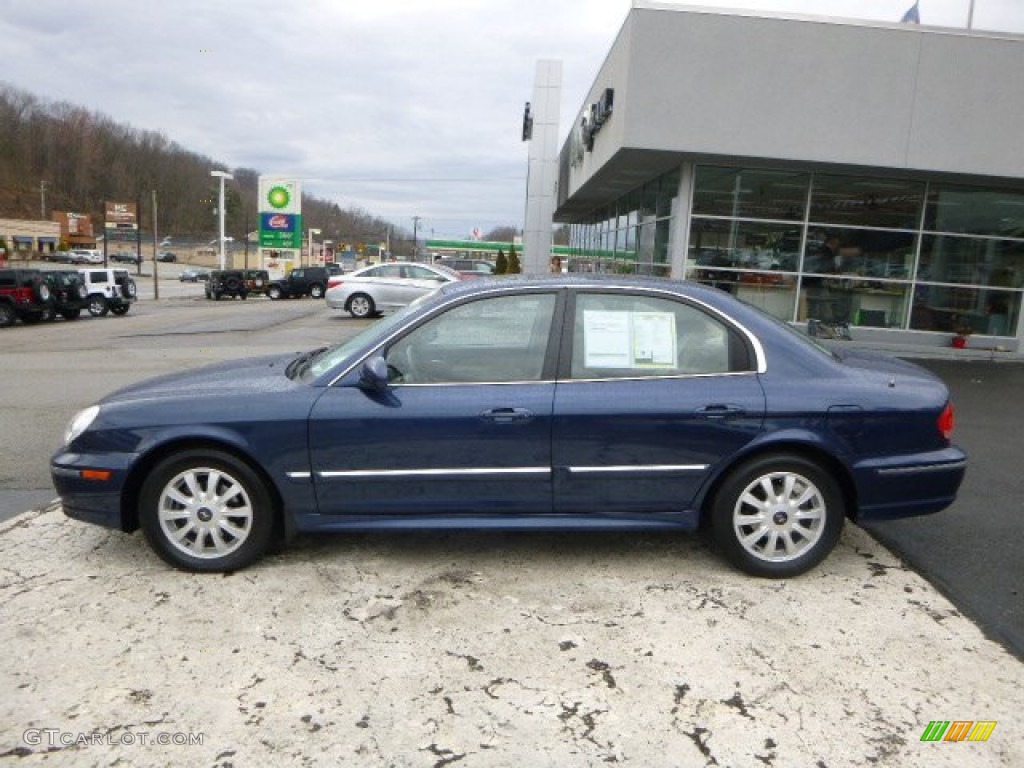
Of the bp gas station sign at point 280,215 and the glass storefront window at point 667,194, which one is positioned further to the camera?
the bp gas station sign at point 280,215

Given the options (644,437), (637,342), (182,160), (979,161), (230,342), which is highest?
(182,160)

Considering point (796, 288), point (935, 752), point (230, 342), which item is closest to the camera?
point (935, 752)

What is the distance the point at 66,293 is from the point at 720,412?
24.8m

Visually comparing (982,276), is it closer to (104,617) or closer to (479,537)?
(479,537)

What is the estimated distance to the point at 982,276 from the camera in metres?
14.1

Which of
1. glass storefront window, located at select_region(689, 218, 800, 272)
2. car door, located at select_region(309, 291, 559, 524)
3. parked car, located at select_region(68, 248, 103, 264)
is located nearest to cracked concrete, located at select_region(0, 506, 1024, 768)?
car door, located at select_region(309, 291, 559, 524)

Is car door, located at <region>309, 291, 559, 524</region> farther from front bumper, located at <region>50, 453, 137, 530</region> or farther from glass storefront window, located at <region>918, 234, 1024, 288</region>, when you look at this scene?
glass storefront window, located at <region>918, 234, 1024, 288</region>

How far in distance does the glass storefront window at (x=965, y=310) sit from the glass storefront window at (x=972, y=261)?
0.21 metres

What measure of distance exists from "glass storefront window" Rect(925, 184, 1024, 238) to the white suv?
24.3 metres

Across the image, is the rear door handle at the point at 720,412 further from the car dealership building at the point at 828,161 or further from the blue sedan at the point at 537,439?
the car dealership building at the point at 828,161

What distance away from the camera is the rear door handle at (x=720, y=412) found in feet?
12.1

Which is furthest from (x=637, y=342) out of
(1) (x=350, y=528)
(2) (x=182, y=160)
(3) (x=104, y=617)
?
A: (2) (x=182, y=160)

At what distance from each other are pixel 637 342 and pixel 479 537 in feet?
4.79

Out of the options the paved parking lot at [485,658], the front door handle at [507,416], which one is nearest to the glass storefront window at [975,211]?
the paved parking lot at [485,658]
